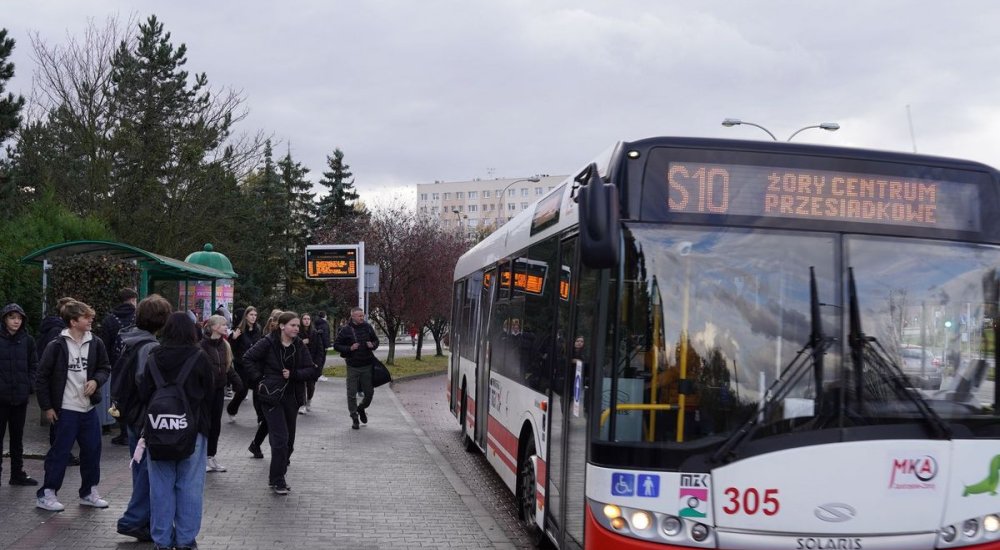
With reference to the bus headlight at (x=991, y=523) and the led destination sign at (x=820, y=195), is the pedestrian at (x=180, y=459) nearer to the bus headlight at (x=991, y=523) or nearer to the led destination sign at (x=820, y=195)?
the led destination sign at (x=820, y=195)

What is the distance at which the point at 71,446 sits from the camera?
8.55 meters

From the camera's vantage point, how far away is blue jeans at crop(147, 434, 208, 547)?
690cm

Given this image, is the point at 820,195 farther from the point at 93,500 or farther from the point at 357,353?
the point at 357,353

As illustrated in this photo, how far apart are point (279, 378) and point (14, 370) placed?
2.32 meters

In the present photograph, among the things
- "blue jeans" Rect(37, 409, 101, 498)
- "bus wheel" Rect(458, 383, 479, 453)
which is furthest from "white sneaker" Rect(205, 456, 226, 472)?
"bus wheel" Rect(458, 383, 479, 453)

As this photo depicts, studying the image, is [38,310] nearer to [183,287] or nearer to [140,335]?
[183,287]

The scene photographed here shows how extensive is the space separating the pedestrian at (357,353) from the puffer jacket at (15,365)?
21.5ft

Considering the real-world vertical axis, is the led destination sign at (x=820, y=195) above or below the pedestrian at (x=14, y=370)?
above

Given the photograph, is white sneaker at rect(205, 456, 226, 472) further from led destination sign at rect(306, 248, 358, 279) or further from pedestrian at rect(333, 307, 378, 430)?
led destination sign at rect(306, 248, 358, 279)

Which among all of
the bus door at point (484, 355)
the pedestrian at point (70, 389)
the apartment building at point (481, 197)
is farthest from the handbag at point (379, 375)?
the apartment building at point (481, 197)

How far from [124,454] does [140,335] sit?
509cm

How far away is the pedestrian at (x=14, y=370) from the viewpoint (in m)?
9.16

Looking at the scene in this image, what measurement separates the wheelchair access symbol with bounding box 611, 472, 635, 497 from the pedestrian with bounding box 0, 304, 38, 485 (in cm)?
611

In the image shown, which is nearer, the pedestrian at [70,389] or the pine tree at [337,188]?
the pedestrian at [70,389]
